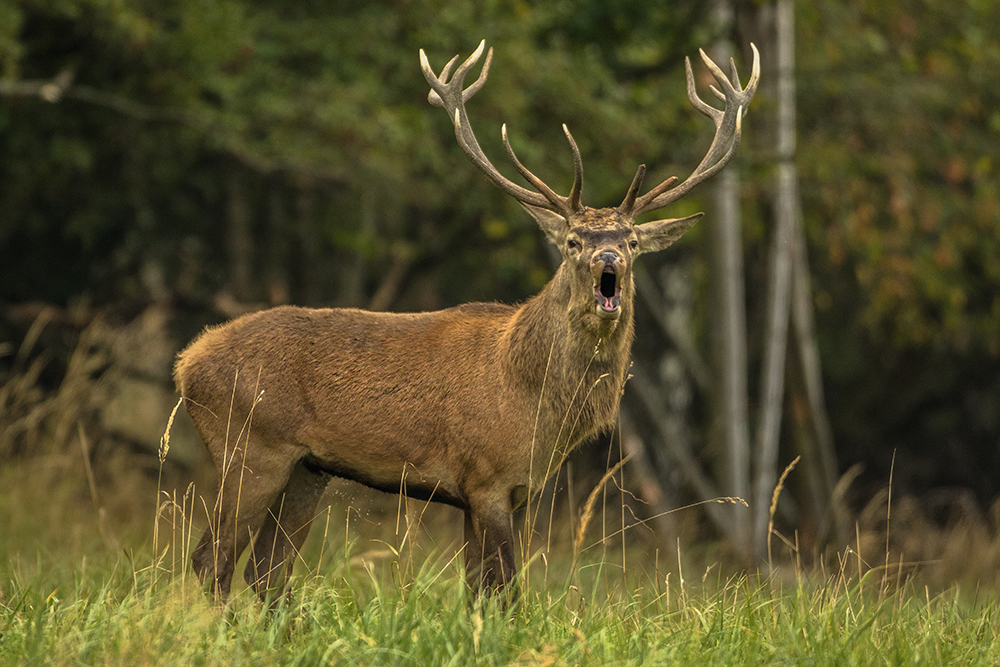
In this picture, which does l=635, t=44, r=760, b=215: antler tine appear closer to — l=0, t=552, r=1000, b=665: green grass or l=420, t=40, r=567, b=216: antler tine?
l=420, t=40, r=567, b=216: antler tine

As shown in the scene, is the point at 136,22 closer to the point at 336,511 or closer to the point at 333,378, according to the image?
the point at 336,511

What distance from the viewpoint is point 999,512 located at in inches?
439

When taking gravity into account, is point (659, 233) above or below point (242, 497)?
above

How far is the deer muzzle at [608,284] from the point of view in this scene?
4.86 m

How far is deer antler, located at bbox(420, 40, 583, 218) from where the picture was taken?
5281 millimetres

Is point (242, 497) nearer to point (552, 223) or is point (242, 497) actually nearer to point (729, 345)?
point (552, 223)

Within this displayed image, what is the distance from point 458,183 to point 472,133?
15.2 feet

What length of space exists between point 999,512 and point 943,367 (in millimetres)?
6280

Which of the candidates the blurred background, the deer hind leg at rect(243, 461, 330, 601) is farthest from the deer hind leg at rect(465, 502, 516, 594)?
the blurred background

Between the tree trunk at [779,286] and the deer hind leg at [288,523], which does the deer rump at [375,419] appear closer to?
the deer hind leg at [288,523]

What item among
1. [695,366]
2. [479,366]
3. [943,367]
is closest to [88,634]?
[479,366]

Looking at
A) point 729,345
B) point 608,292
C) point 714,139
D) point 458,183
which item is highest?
point 714,139

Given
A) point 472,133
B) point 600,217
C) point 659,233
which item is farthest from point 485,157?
point 659,233

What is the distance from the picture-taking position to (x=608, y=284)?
495 centimetres
